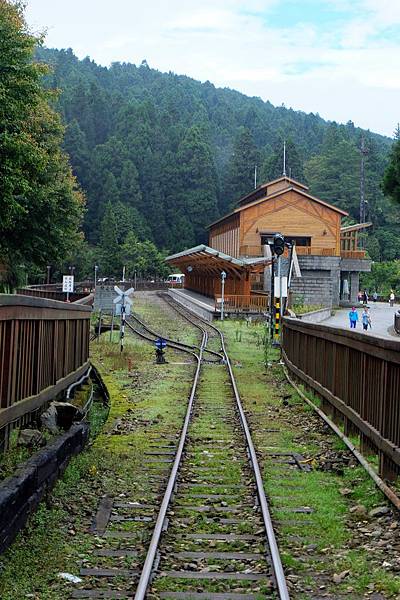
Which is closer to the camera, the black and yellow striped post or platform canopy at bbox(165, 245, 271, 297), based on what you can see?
the black and yellow striped post

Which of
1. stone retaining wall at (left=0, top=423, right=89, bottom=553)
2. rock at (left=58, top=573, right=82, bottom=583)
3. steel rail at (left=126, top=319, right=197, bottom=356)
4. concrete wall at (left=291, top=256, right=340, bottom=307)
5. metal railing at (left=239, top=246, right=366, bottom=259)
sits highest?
metal railing at (left=239, top=246, right=366, bottom=259)

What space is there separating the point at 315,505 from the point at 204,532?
156 cm

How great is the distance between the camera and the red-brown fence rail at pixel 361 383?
28.2ft

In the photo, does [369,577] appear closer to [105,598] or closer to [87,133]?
[105,598]

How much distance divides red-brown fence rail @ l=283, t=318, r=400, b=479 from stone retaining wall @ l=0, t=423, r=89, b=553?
11.7ft

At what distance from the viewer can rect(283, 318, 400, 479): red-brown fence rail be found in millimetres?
8609

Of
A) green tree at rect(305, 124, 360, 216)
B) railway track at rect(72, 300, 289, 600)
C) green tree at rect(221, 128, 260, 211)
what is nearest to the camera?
railway track at rect(72, 300, 289, 600)

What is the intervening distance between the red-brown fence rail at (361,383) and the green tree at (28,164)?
568 inches

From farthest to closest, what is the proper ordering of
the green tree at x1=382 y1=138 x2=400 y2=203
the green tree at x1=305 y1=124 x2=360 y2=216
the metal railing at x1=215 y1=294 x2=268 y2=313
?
1. the green tree at x1=305 y1=124 x2=360 y2=216
2. the metal railing at x1=215 y1=294 x2=268 y2=313
3. the green tree at x1=382 y1=138 x2=400 y2=203

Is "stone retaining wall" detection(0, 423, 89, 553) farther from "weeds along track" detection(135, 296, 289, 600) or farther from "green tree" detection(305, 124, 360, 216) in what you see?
"green tree" detection(305, 124, 360, 216)

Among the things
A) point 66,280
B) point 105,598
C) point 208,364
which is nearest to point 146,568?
point 105,598

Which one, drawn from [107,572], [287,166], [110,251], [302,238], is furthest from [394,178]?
[287,166]

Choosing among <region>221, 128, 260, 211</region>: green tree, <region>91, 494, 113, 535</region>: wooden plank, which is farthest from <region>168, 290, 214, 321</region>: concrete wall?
<region>221, 128, 260, 211</region>: green tree

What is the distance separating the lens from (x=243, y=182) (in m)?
145
